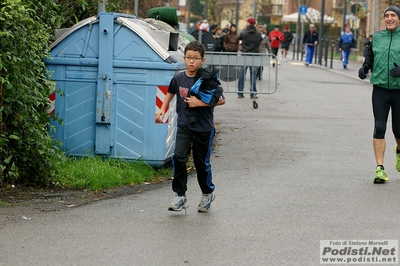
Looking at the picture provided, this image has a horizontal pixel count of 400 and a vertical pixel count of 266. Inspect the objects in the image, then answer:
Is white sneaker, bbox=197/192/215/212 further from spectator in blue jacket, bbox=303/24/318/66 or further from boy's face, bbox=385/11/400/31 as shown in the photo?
spectator in blue jacket, bbox=303/24/318/66

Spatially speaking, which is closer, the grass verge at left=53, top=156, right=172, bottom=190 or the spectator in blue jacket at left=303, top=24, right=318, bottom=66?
the grass verge at left=53, top=156, right=172, bottom=190

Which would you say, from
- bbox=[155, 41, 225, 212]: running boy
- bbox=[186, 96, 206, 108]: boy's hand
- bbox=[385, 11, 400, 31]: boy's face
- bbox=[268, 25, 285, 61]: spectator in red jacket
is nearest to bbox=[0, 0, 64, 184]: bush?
bbox=[155, 41, 225, 212]: running boy

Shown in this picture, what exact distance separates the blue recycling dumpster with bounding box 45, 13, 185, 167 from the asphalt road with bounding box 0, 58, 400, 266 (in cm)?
83

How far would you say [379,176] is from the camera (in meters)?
9.77

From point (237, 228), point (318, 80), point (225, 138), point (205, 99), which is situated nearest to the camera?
point (237, 228)

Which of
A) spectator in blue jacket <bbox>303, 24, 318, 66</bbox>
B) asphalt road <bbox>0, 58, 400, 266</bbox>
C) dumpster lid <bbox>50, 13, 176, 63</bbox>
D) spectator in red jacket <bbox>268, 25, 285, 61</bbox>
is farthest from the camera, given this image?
spectator in red jacket <bbox>268, 25, 285, 61</bbox>

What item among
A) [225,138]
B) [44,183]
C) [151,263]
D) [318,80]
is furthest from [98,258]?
[318,80]

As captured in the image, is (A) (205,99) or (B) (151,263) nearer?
(B) (151,263)

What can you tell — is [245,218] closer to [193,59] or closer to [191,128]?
[191,128]

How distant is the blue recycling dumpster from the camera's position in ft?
32.9

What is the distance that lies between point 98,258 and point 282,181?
4067 mm

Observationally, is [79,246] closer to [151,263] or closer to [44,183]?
[151,263]

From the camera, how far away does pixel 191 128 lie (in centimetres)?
790

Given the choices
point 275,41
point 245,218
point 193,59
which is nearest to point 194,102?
point 193,59
